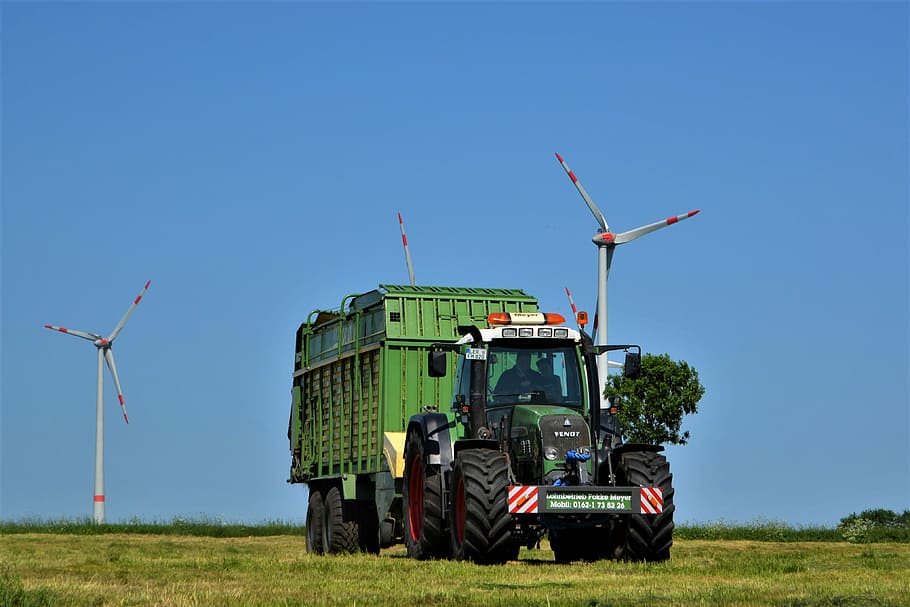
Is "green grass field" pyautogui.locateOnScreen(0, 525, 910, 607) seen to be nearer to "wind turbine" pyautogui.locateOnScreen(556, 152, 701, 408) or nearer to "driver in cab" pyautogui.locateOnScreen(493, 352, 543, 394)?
"driver in cab" pyautogui.locateOnScreen(493, 352, 543, 394)

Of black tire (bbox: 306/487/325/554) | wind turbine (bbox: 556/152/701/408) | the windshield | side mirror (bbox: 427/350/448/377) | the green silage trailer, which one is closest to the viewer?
side mirror (bbox: 427/350/448/377)

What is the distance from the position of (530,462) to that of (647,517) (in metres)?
1.87

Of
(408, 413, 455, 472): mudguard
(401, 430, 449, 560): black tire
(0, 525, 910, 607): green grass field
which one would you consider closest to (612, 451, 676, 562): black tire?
(0, 525, 910, 607): green grass field

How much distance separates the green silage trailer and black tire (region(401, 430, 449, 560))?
2.35 feet

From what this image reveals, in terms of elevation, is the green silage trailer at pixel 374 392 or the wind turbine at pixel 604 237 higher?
the wind turbine at pixel 604 237

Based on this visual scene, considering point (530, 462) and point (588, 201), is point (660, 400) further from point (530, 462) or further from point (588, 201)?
point (530, 462)

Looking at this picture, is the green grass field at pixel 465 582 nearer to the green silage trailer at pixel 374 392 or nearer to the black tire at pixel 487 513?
the black tire at pixel 487 513

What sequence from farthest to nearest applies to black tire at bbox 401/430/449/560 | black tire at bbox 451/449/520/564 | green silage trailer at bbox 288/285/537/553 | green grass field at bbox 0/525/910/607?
1. green silage trailer at bbox 288/285/537/553
2. black tire at bbox 401/430/449/560
3. black tire at bbox 451/449/520/564
4. green grass field at bbox 0/525/910/607

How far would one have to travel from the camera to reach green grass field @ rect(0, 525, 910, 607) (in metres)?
14.5

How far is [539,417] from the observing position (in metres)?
21.6

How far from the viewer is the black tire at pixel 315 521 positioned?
2993cm

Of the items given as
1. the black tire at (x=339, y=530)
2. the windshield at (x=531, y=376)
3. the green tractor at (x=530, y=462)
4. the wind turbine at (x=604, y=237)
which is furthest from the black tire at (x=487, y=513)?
the wind turbine at (x=604, y=237)

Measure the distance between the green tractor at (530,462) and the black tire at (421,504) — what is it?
2 centimetres

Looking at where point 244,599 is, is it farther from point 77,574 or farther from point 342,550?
point 342,550
